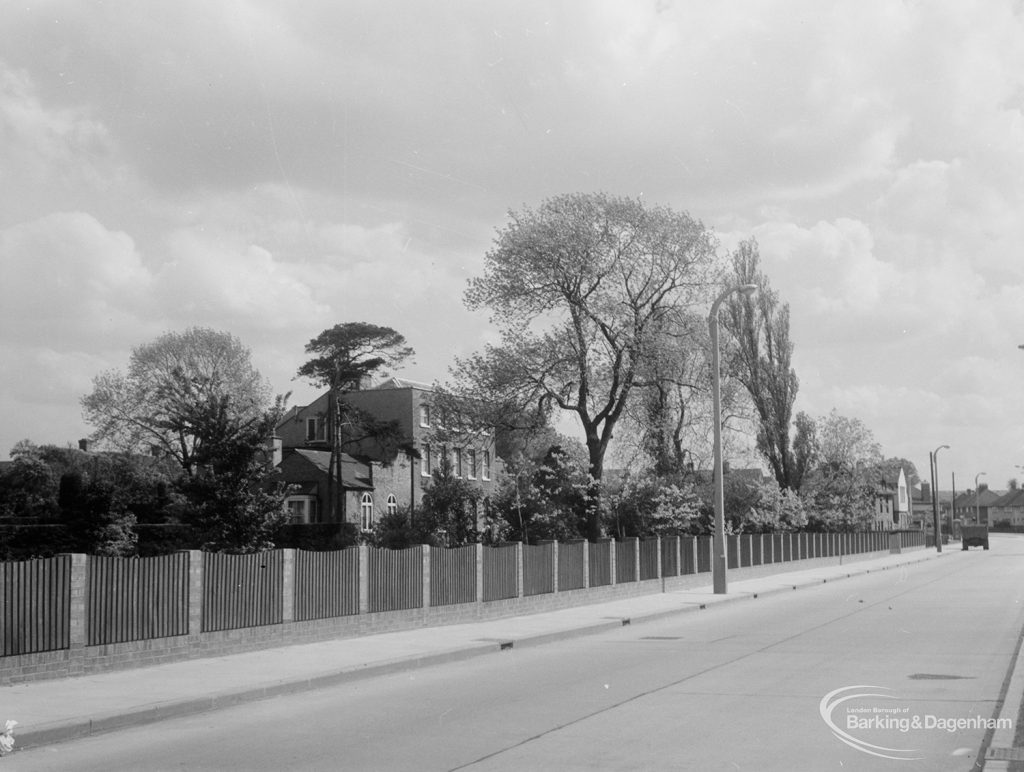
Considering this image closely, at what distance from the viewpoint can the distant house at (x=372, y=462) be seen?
58.7m

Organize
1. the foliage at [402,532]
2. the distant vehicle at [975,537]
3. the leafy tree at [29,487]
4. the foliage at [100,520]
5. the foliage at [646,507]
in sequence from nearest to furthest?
the foliage at [100,520], the foliage at [646,507], the foliage at [402,532], the leafy tree at [29,487], the distant vehicle at [975,537]

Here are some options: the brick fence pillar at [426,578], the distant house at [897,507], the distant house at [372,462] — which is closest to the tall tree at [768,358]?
the distant house at [372,462]

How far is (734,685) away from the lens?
42.3 feet

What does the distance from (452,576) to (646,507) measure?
839 inches

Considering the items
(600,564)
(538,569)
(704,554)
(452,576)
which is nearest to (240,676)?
(452,576)

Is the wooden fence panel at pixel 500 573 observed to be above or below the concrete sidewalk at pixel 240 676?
above

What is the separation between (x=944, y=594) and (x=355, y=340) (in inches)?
1583

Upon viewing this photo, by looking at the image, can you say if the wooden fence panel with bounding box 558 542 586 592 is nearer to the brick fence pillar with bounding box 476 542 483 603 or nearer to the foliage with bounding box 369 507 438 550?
the brick fence pillar with bounding box 476 542 483 603

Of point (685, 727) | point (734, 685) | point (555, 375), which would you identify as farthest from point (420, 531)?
point (685, 727)

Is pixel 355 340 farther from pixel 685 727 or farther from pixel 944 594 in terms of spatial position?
pixel 685 727

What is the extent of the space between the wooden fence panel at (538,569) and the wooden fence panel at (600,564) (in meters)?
2.46

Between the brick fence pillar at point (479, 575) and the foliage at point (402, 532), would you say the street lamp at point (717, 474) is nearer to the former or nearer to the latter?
the brick fence pillar at point (479, 575)

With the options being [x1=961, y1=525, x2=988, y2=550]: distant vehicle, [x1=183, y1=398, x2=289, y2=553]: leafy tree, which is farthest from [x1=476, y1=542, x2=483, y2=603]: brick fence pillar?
[x1=961, y1=525, x2=988, y2=550]: distant vehicle

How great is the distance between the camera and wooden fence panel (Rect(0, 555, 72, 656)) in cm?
1316
